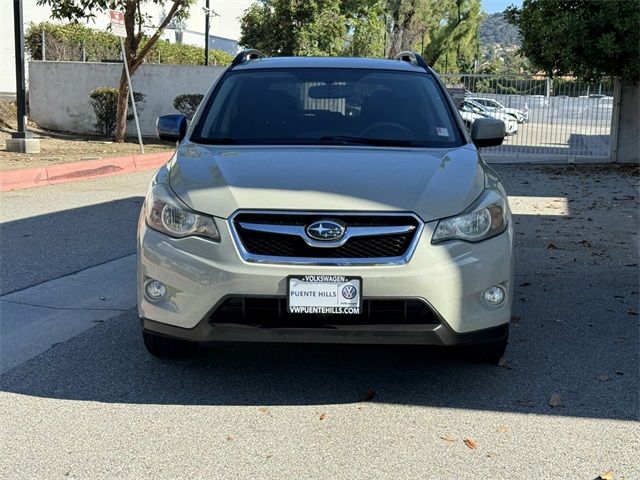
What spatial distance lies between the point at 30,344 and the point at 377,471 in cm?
260

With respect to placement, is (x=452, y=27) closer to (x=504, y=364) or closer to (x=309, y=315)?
(x=504, y=364)

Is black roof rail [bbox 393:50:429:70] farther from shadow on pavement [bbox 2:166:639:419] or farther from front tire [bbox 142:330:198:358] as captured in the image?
front tire [bbox 142:330:198:358]

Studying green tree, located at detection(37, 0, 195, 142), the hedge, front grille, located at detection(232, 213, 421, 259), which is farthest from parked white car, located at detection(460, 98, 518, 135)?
front grille, located at detection(232, 213, 421, 259)

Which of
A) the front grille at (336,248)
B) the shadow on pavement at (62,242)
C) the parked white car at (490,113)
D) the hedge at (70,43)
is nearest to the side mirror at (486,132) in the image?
the front grille at (336,248)

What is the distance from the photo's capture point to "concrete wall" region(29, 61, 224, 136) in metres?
22.4

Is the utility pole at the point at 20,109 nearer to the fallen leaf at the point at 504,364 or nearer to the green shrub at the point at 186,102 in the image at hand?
the green shrub at the point at 186,102

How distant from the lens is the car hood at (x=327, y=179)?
4000 mm

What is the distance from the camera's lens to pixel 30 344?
16.7 ft

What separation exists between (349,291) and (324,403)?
2.30 feet

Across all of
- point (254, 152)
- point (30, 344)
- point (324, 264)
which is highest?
point (254, 152)

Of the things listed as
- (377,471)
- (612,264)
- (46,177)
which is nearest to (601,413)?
(377,471)

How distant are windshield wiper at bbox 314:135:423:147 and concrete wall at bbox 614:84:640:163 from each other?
14.5 meters

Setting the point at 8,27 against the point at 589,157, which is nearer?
the point at 589,157

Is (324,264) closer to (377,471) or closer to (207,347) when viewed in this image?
(377,471)
